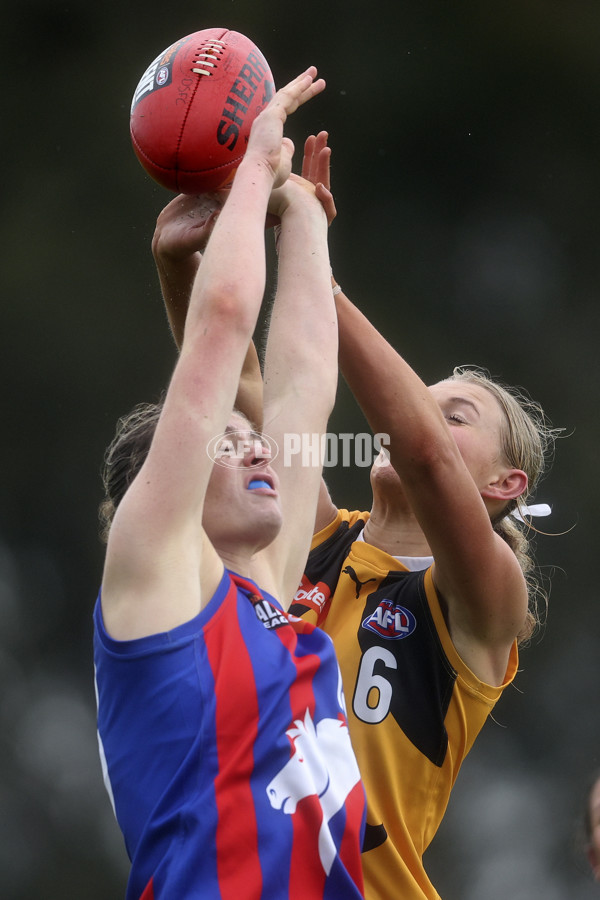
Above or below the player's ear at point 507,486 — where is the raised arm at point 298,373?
above

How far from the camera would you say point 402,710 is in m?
2.29

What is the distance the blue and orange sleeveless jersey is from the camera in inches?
55.8

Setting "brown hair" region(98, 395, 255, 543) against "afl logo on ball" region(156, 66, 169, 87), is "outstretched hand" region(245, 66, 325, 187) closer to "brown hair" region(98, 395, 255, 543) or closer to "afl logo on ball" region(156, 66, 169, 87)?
"afl logo on ball" region(156, 66, 169, 87)

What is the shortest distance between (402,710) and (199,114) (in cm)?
142

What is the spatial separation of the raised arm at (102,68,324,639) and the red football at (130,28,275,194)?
548mm

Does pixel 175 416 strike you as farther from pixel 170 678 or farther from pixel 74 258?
pixel 74 258

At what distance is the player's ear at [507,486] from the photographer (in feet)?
8.70

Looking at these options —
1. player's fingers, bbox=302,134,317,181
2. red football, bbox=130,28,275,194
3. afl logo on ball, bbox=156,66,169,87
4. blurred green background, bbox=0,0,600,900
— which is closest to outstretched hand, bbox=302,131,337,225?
player's fingers, bbox=302,134,317,181

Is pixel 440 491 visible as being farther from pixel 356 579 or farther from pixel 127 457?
pixel 127 457

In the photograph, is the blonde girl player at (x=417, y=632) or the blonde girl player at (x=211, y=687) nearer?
the blonde girl player at (x=211, y=687)

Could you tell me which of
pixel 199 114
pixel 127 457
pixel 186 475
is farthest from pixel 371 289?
pixel 186 475

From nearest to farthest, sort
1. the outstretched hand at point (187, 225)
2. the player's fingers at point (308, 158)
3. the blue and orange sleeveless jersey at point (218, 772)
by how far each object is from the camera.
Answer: the blue and orange sleeveless jersey at point (218, 772), the outstretched hand at point (187, 225), the player's fingers at point (308, 158)

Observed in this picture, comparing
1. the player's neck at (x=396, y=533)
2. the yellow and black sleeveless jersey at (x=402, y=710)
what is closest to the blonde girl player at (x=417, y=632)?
the yellow and black sleeveless jersey at (x=402, y=710)

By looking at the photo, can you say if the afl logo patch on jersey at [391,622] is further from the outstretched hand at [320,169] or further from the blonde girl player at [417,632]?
the outstretched hand at [320,169]
